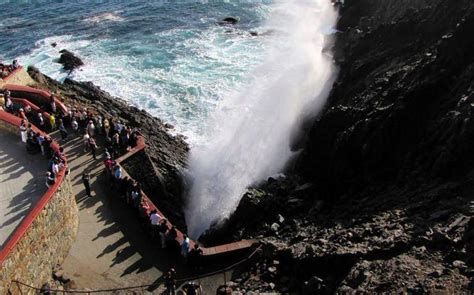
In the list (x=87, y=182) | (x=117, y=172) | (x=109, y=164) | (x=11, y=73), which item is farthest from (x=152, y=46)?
(x=87, y=182)

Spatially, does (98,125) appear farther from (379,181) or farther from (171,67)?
(171,67)

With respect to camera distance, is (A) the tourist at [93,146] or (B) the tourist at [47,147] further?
(A) the tourist at [93,146]

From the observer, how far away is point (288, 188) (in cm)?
2147

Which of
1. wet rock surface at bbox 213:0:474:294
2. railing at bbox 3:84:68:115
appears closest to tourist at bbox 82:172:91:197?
wet rock surface at bbox 213:0:474:294

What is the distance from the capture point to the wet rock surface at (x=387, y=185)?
12.9 m

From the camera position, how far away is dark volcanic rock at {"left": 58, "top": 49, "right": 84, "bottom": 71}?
135ft

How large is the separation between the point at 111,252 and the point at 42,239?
2346mm

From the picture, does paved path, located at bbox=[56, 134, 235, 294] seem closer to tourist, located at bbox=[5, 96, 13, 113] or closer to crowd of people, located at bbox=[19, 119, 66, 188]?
crowd of people, located at bbox=[19, 119, 66, 188]

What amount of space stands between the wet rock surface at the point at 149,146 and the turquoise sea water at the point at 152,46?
2.17 meters

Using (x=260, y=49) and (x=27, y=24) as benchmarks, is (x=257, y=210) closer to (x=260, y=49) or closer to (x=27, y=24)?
(x=260, y=49)

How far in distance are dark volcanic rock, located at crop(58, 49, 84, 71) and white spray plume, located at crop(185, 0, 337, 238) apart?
14216mm

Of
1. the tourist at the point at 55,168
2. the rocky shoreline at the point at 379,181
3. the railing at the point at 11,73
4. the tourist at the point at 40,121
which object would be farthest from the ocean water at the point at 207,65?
the railing at the point at 11,73

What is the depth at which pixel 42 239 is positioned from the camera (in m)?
15.5

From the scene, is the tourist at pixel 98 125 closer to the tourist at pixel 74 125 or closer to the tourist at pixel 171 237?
the tourist at pixel 74 125
